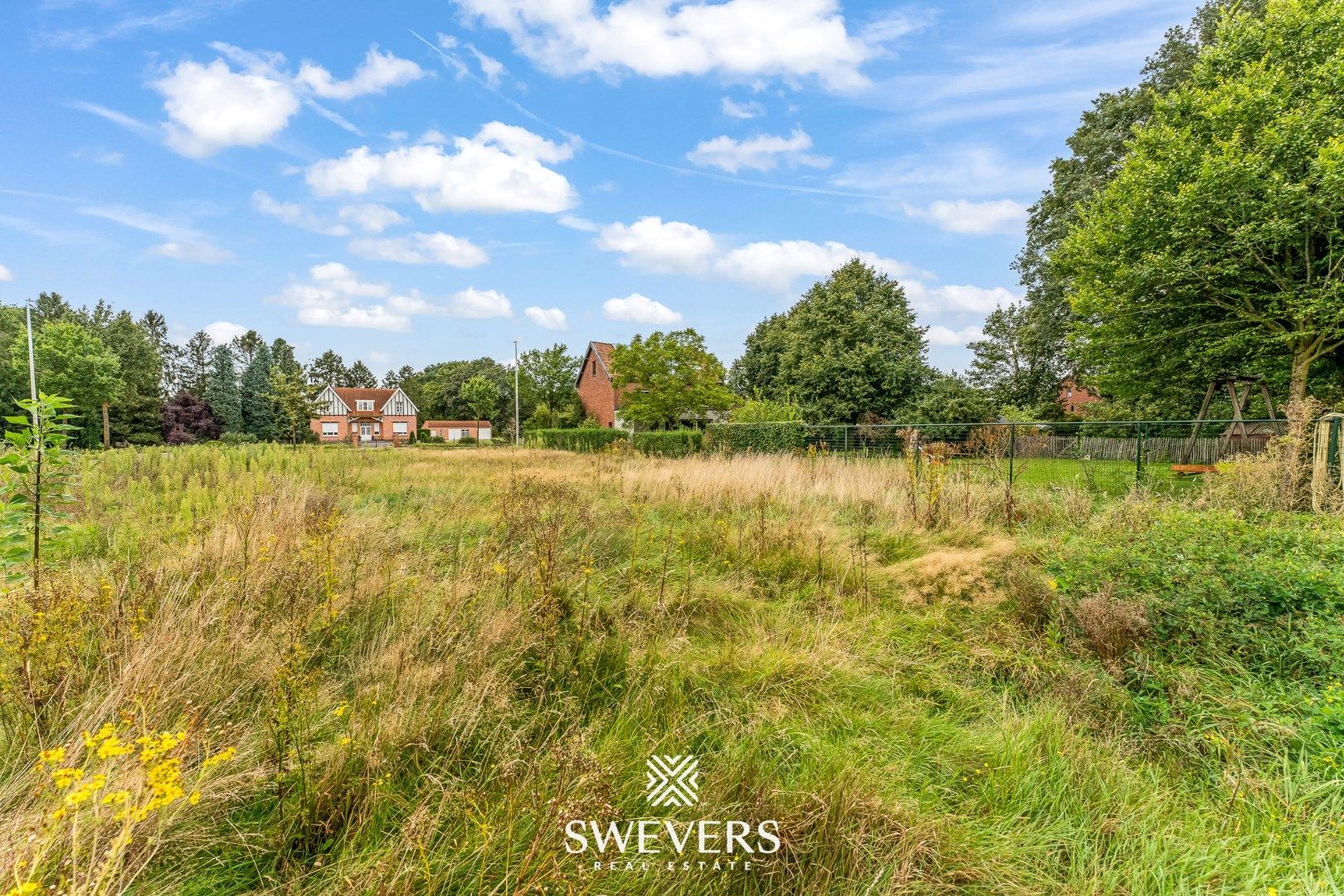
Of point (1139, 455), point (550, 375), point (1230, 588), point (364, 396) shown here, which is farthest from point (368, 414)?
point (1230, 588)

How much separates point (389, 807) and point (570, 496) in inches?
180

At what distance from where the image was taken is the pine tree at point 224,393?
46.2 metres

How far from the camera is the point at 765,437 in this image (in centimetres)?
1797

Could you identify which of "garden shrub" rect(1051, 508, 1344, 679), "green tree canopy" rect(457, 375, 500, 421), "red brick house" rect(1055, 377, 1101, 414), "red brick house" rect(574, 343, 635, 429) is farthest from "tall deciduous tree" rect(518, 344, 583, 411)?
"garden shrub" rect(1051, 508, 1344, 679)

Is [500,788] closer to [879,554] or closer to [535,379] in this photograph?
[879,554]

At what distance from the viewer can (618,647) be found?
350cm

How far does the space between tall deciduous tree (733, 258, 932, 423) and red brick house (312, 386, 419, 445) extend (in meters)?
42.5

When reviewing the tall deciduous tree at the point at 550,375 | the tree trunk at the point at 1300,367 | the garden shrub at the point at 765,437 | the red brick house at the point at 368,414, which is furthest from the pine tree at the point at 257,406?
the tree trunk at the point at 1300,367

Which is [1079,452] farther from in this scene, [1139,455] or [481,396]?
[481,396]

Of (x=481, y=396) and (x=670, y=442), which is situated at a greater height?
(x=481, y=396)

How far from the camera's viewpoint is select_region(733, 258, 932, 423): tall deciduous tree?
2642cm

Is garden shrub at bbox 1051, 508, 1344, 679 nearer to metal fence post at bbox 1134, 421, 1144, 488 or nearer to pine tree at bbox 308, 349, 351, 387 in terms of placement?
metal fence post at bbox 1134, 421, 1144, 488

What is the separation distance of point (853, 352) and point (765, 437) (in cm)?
Answer: 1118

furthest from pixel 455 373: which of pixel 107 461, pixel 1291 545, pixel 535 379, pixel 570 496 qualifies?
pixel 1291 545
